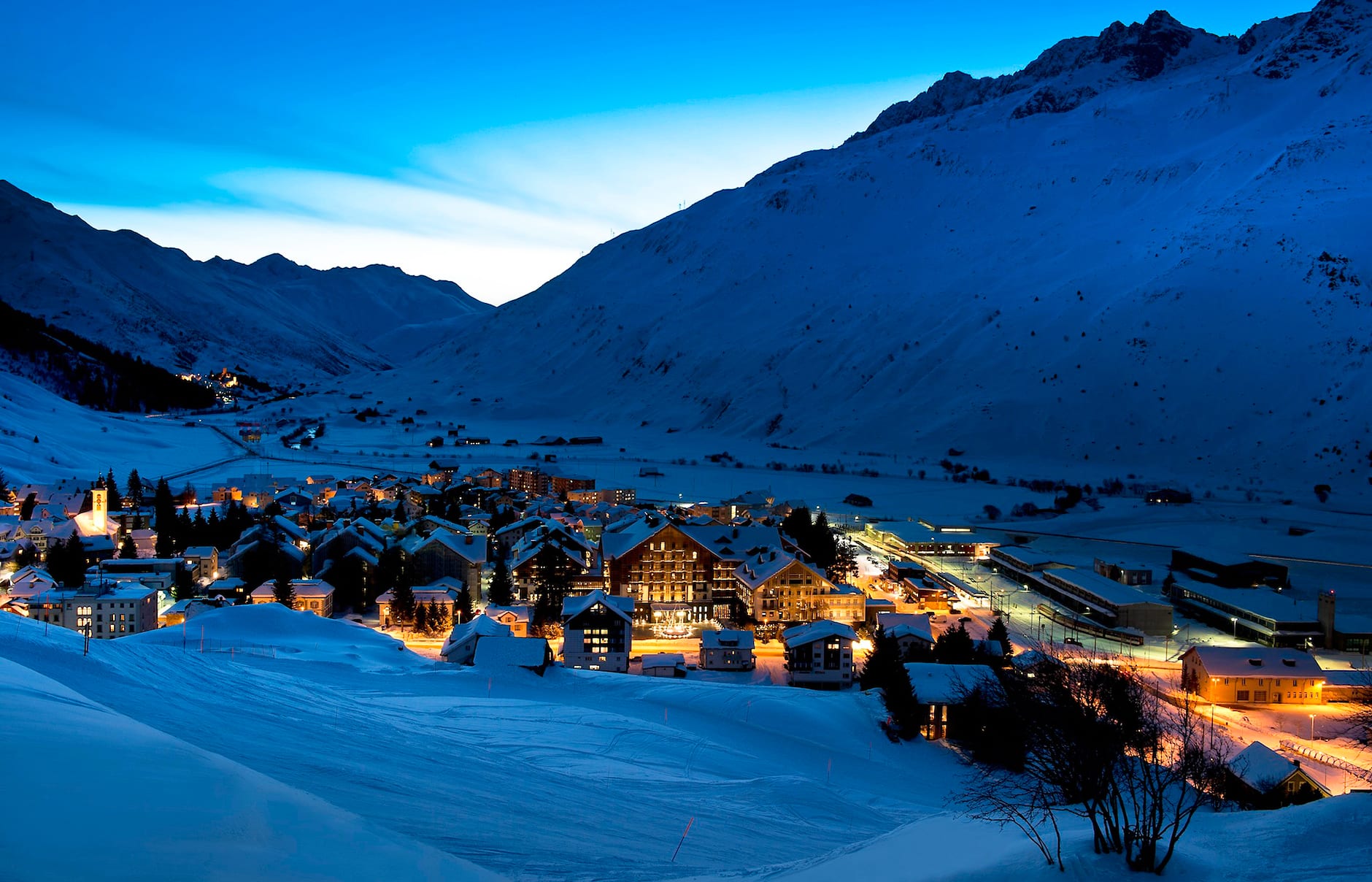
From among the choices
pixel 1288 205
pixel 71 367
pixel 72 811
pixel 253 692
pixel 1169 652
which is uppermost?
pixel 1288 205

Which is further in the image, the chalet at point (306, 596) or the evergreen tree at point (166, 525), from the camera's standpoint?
the evergreen tree at point (166, 525)

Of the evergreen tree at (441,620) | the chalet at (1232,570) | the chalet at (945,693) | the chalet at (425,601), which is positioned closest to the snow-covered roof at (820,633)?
the chalet at (945,693)

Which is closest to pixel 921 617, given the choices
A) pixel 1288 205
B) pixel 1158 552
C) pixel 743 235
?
pixel 1158 552

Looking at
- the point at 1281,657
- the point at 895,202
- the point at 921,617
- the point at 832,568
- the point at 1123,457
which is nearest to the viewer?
the point at 1281,657

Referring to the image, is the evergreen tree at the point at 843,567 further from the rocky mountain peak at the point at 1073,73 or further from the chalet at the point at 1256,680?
the rocky mountain peak at the point at 1073,73

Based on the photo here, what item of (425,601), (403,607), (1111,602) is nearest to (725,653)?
(425,601)

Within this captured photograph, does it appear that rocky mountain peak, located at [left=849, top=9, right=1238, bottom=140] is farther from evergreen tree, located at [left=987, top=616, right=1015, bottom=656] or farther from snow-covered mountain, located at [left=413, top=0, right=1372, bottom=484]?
evergreen tree, located at [left=987, top=616, right=1015, bottom=656]

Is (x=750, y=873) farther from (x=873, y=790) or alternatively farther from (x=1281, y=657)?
(x=1281, y=657)
